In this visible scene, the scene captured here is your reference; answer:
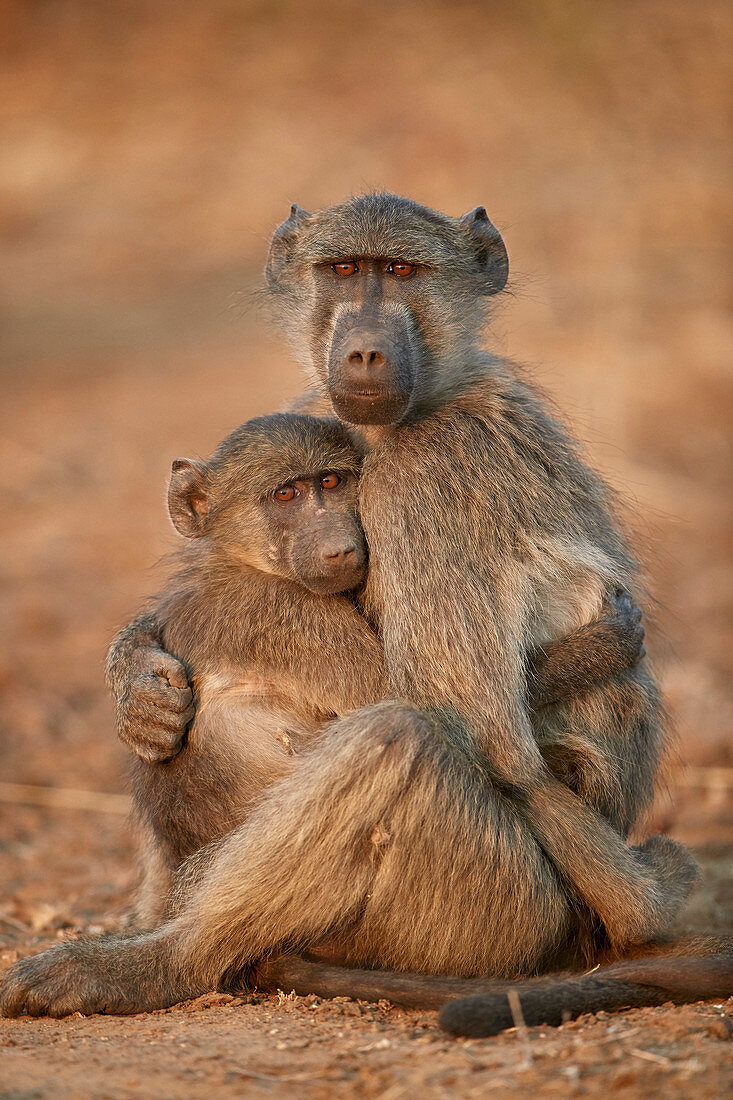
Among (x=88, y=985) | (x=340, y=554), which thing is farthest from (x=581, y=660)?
(x=88, y=985)

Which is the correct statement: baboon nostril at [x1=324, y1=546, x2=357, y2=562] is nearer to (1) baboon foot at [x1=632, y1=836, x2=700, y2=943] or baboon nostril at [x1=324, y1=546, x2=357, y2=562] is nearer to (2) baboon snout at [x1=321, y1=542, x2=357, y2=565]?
(2) baboon snout at [x1=321, y1=542, x2=357, y2=565]

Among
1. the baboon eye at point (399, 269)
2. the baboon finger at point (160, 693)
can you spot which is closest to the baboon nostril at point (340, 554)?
the baboon finger at point (160, 693)

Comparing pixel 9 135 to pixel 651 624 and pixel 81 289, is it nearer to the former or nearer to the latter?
pixel 81 289

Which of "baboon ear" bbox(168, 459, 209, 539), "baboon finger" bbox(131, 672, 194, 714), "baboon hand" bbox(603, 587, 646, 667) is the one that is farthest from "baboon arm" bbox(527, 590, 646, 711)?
"baboon ear" bbox(168, 459, 209, 539)

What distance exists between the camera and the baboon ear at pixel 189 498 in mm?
4090

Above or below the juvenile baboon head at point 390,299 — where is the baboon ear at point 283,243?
above

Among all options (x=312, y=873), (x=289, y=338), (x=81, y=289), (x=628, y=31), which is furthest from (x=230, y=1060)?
(x=81, y=289)

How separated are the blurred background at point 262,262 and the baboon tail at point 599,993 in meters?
1.50

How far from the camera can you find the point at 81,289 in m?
16.2

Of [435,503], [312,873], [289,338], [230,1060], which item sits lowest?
[230,1060]

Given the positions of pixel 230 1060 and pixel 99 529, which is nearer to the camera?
pixel 230 1060

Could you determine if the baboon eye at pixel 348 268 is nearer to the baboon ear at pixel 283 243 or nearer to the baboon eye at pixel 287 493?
the baboon ear at pixel 283 243

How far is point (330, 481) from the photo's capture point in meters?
3.93

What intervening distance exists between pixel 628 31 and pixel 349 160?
4.74 m
